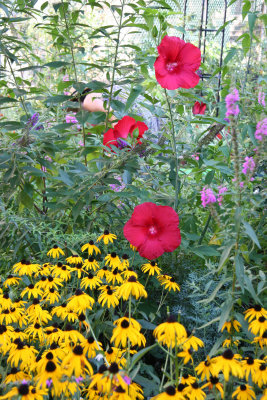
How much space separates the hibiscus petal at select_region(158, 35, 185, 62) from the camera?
1.42 m

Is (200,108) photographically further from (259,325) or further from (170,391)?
(170,391)

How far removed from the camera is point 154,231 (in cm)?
143

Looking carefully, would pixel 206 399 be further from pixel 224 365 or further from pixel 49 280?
pixel 49 280

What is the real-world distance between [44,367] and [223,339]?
0.44 metres

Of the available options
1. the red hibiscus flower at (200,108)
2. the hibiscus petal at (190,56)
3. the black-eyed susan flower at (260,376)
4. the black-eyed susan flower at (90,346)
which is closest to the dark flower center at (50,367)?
the black-eyed susan flower at (90,346)

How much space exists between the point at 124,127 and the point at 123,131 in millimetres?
14

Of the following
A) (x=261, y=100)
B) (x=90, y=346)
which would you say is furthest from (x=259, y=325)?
(x=261, y=100)

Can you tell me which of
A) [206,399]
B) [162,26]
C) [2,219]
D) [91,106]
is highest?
[162,26]

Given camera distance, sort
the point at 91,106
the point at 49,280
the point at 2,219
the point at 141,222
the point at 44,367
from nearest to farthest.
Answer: the point at 44,367 → the point at 49,280 → the point at 141,222 → the point at 2,219 → the point at 91,106

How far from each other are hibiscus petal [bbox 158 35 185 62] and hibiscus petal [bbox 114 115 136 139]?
0.25m

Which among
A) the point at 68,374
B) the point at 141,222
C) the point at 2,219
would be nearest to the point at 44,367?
the point at 68,374

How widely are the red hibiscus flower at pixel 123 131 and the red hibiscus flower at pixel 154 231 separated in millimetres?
269

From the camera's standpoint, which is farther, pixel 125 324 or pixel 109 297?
pixel 109 297

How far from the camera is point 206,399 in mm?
976
